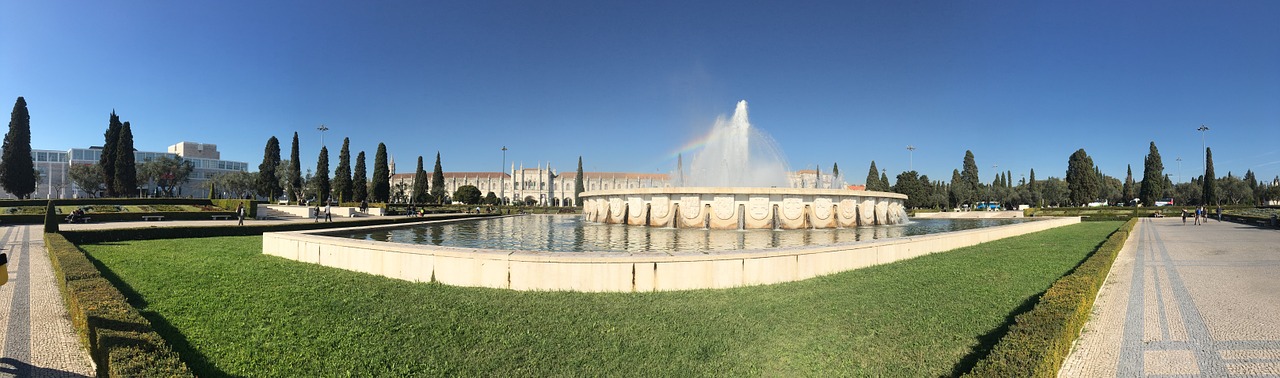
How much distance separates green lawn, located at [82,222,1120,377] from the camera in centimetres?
391

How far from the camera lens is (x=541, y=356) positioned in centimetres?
404

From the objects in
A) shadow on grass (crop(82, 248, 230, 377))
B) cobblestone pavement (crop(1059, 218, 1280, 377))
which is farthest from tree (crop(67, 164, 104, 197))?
cobblestone pavement (crop(1059, 218, 1280, 377))

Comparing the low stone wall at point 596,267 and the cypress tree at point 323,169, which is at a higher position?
the cypress tree at point 323,169

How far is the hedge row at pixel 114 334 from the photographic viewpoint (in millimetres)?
3352

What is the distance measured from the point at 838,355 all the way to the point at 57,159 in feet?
431

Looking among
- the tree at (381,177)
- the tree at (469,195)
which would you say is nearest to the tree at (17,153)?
the tree at (381,177)

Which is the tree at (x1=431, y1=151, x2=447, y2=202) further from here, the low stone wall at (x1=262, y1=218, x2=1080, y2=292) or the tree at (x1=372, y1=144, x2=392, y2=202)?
the low stone wall at (x1=262, y1=218, x2=1080, y2=292)

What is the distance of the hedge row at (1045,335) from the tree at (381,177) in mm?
59726

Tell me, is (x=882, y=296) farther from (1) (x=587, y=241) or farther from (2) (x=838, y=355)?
(1) (x=587, y=241)

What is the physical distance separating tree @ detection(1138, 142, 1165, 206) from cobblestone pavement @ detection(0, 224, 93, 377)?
270 ft

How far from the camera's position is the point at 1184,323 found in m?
5.60

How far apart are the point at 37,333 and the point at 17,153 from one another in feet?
193

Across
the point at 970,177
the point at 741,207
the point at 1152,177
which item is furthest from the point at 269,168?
the point at 1152,177

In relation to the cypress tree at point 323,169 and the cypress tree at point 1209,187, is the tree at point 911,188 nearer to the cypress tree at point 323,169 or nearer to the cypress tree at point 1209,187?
the cypress tree at point 1209,187
